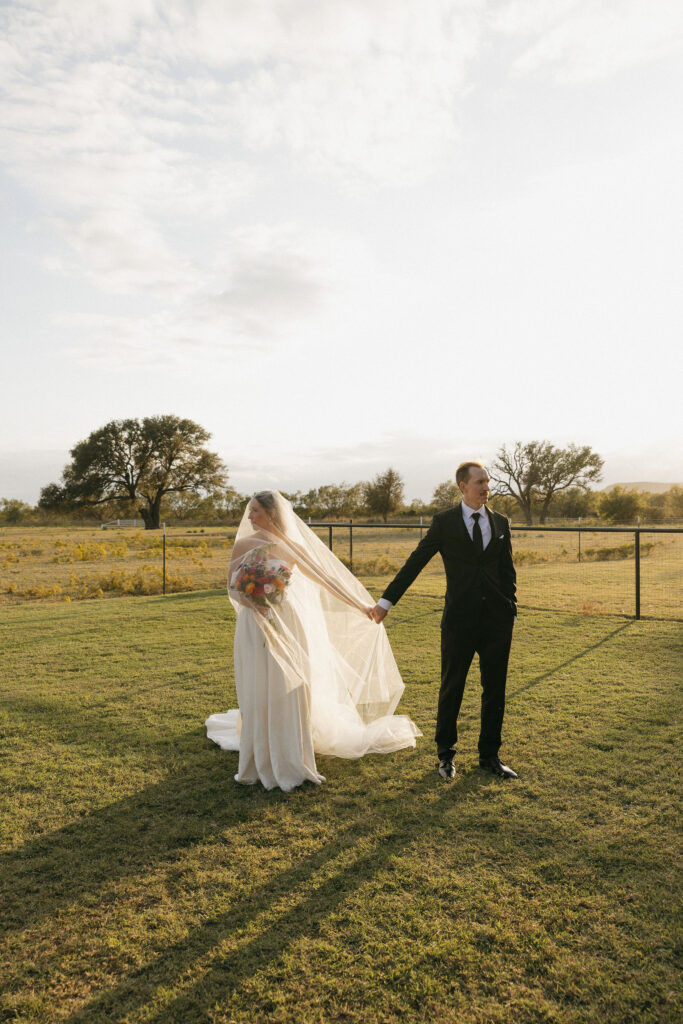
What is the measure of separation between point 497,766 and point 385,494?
1763 inches

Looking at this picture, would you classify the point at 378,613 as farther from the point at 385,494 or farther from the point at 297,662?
the point at 385,494

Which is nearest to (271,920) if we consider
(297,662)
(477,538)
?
(297,662)

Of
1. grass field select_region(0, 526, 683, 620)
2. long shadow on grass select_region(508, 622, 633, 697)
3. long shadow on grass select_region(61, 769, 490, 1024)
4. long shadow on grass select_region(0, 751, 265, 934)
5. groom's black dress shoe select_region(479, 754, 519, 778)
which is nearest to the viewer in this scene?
long shadow on grass select_region(61, 769, 490, 1024)

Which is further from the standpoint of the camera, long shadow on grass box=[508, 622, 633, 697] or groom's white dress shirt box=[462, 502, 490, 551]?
long shadow on grass box=[508, 622, 633, 697]

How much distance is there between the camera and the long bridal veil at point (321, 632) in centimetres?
428

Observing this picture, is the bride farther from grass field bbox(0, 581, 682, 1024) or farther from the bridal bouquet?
grass field bbox(0, 581, 682, 1024)

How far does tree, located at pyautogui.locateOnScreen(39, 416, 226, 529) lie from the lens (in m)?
49.3

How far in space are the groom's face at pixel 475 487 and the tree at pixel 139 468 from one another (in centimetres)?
4791

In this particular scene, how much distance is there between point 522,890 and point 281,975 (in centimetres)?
119

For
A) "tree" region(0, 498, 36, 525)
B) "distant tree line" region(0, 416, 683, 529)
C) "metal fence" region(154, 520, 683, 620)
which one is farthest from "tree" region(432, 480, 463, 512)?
"tree" region(0, 498, 36, 525)

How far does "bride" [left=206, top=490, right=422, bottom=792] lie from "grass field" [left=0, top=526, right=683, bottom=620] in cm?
702

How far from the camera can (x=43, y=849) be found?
336cm

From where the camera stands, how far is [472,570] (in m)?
4.09

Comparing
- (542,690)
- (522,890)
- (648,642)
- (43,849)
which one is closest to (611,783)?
(522,890)
